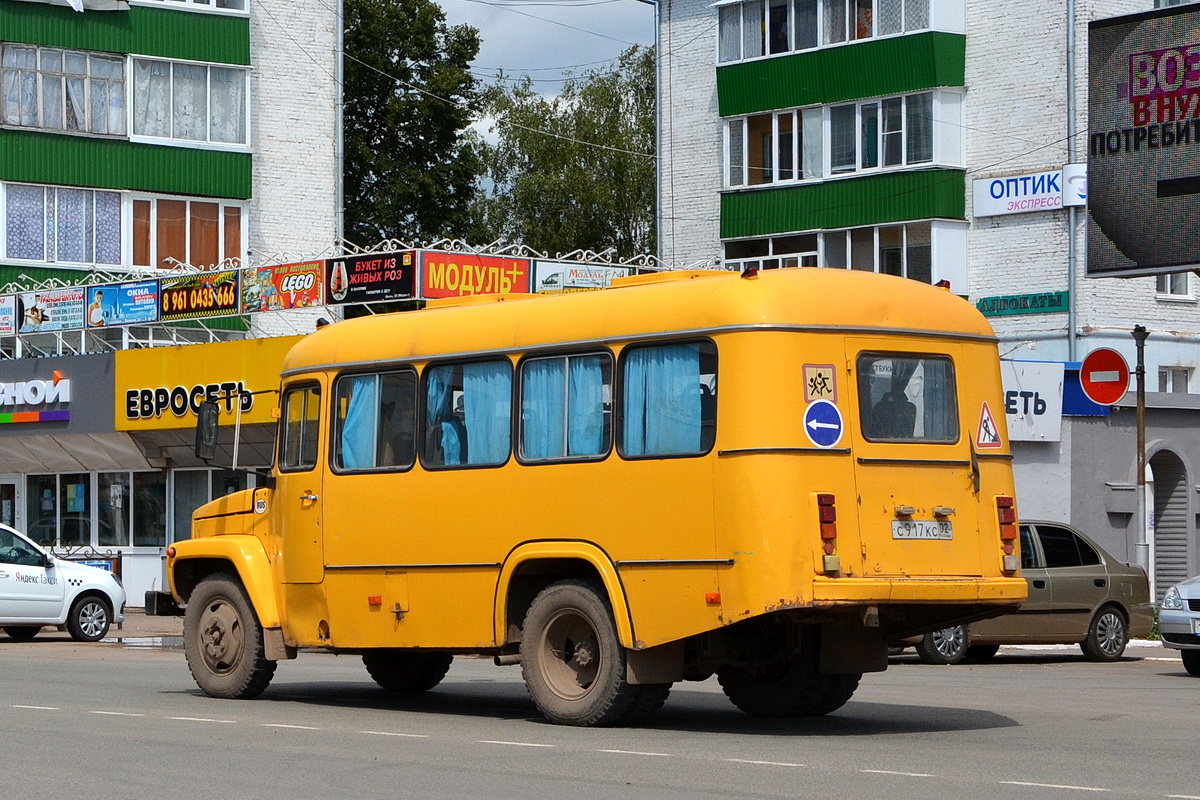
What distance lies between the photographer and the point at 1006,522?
1334 cm

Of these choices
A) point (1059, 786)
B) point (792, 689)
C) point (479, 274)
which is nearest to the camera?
point (1059, 786)

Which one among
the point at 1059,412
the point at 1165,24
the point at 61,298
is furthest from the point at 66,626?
the point at 1165,24

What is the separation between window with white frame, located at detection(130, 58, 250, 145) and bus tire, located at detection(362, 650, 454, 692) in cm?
3006

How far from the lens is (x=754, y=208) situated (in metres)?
45.5

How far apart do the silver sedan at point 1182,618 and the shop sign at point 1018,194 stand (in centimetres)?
2162

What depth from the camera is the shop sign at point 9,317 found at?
121 ft

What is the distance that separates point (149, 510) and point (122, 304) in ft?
12.3

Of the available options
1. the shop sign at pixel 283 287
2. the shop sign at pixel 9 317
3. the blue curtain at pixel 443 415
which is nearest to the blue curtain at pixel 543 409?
the blue curtain at pixel 443 415

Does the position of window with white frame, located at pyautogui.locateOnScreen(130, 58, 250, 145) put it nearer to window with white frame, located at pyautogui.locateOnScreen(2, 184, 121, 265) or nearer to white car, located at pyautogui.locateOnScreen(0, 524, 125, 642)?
window with white frame, located at pyautogui.locateOnScreen(2, 184, 121, 265)

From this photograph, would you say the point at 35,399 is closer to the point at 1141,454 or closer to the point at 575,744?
the point at 1141,454

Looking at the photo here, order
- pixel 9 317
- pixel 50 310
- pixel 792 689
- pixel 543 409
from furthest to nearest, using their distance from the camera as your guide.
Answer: pixel 9 317 → pixel 50 310 → pixel 792 689 → pixel 543 409

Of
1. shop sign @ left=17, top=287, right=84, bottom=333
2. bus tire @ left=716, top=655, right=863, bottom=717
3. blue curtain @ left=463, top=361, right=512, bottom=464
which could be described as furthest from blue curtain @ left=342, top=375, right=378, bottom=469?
shop sign @ left=17, top=287, right=84, bottom=333

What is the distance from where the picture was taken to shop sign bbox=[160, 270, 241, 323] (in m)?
34.0

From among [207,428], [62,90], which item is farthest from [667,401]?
[62,90]
